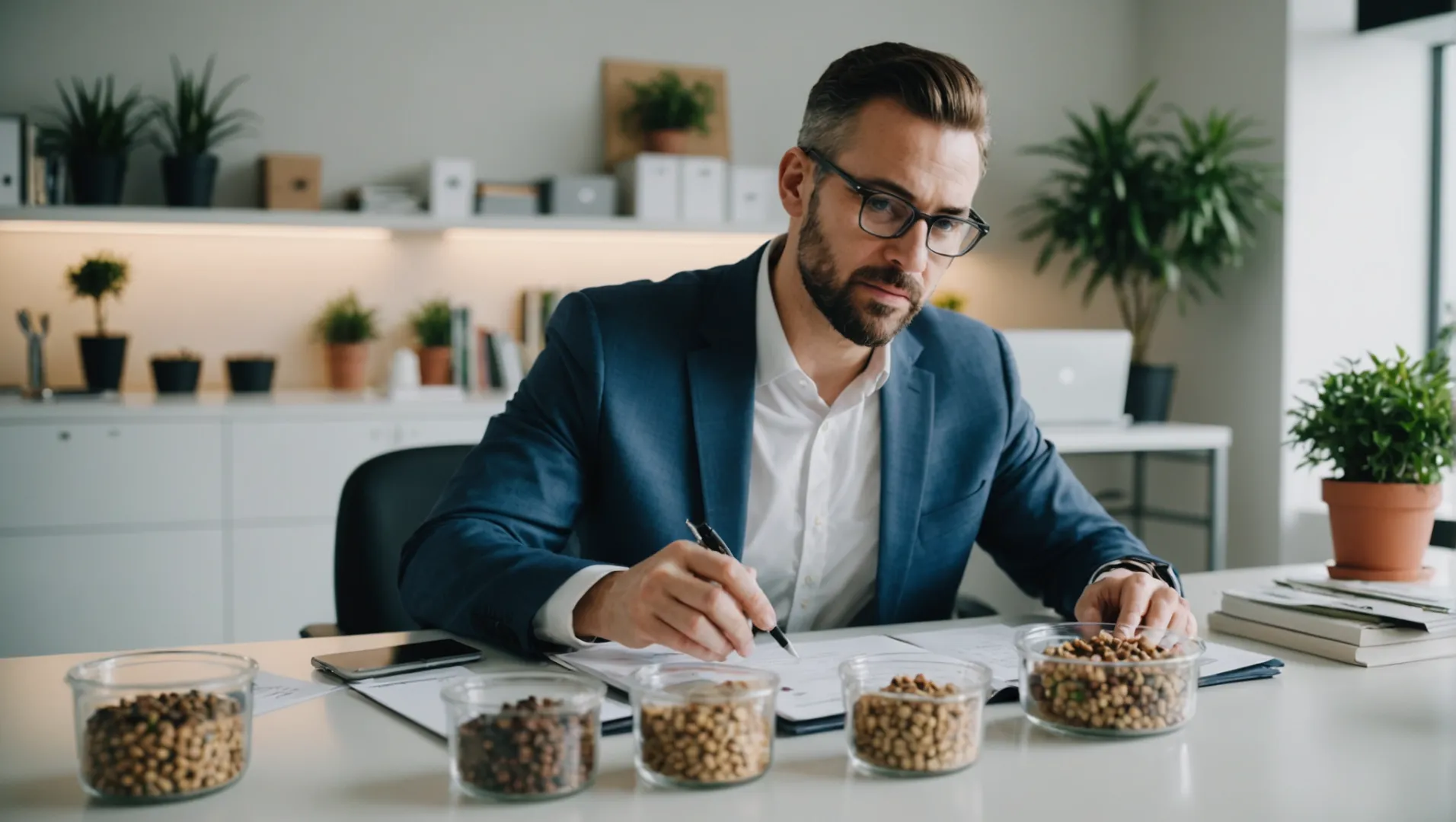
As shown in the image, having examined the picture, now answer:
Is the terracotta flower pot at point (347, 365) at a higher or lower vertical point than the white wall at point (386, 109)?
lower

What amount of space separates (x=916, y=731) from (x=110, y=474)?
2929 millimetres

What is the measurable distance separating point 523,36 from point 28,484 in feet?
6.44

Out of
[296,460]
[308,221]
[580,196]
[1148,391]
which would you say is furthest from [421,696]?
[1148,391]

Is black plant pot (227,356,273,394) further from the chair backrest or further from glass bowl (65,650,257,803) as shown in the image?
glass bowl (65,650,257,803)

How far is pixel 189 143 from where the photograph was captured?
3713mm

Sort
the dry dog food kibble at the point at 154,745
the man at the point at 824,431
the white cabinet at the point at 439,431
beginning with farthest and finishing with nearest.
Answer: the white cabinet at the point at 439,431
the man at the point at 824,431
the dry dog food kibble at the point at 154,745

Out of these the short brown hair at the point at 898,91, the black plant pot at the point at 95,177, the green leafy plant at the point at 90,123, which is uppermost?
the green leafy plant at the point at 90,123

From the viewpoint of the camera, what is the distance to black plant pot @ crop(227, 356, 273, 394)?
3.73 metres

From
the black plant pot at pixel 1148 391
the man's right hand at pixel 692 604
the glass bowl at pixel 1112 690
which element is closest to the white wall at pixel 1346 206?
the black plant pot at pixel 1148 391

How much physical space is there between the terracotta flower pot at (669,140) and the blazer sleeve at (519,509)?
97.0 inches

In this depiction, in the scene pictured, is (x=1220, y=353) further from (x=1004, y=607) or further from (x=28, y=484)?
(x=28, y=484)

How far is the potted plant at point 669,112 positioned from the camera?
13.6ft

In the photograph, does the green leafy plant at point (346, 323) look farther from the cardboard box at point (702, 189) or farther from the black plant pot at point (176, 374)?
the cardboard box at point (702, 189)

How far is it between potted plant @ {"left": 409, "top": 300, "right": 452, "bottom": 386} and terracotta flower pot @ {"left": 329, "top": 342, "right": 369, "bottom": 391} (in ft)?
0.58
